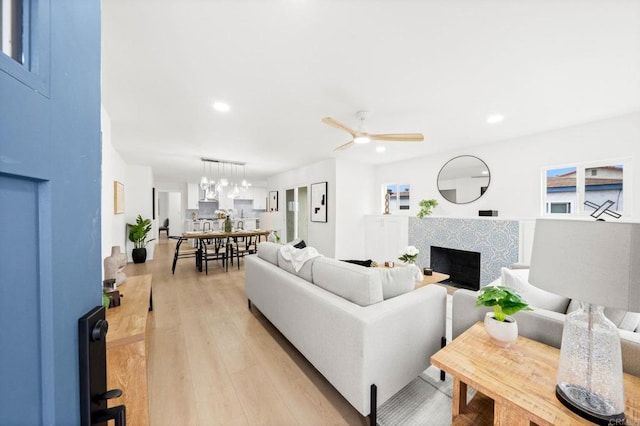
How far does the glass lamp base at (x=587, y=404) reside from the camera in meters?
0.81

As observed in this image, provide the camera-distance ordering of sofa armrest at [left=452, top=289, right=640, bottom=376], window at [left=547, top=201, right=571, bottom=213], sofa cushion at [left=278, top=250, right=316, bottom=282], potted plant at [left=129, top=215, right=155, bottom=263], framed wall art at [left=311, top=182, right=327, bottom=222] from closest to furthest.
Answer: sofa armrest at [left=452, top=289, right=640, bottom=376]
sofa cushion at [left=278, top=250, right=316, bottom=282]
window at [left=547, top=201, right=571, bottom=213]
potted plant at [left=129, top=215, right=155, bottom=263]
framed wall art at [left=311, top=182, right=327, bottom=222]

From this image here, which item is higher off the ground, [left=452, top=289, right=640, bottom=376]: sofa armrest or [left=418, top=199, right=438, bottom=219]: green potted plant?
[left=418, top=199, right=438, bottom=219]: green potted plant

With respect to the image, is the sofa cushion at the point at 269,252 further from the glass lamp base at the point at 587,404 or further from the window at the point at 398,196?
the window at the point at 398,196

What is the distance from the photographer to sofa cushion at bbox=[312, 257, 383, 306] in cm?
159

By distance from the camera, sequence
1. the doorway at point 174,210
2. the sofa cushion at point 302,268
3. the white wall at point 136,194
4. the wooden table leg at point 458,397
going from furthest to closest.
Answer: the doorway at point 174,210, the white wall at point 136,194, the sofa cushion at point 302,268, the wooden table leg at point 458,397

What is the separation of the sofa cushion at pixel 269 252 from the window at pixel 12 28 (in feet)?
7.71

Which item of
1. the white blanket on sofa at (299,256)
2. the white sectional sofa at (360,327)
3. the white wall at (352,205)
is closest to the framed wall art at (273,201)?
the white wall at (352,205)

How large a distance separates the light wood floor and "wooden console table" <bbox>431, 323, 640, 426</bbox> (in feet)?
2.42

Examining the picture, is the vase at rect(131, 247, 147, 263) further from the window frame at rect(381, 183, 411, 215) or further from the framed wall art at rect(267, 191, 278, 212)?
the window frame at rect(381, 183, 411, 215)

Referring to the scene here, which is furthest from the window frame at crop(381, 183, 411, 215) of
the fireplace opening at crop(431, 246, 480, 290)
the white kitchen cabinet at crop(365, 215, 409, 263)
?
the fireplace opening at crop(431, 246, 480, 290)

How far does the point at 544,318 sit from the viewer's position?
136cm

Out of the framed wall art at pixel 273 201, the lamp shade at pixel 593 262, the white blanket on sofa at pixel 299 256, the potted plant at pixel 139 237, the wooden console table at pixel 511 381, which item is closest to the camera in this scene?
the lamp shade at pixel 593 262

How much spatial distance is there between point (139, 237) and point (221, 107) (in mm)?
4478

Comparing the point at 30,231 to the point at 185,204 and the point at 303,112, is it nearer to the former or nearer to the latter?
the point at 303,112
